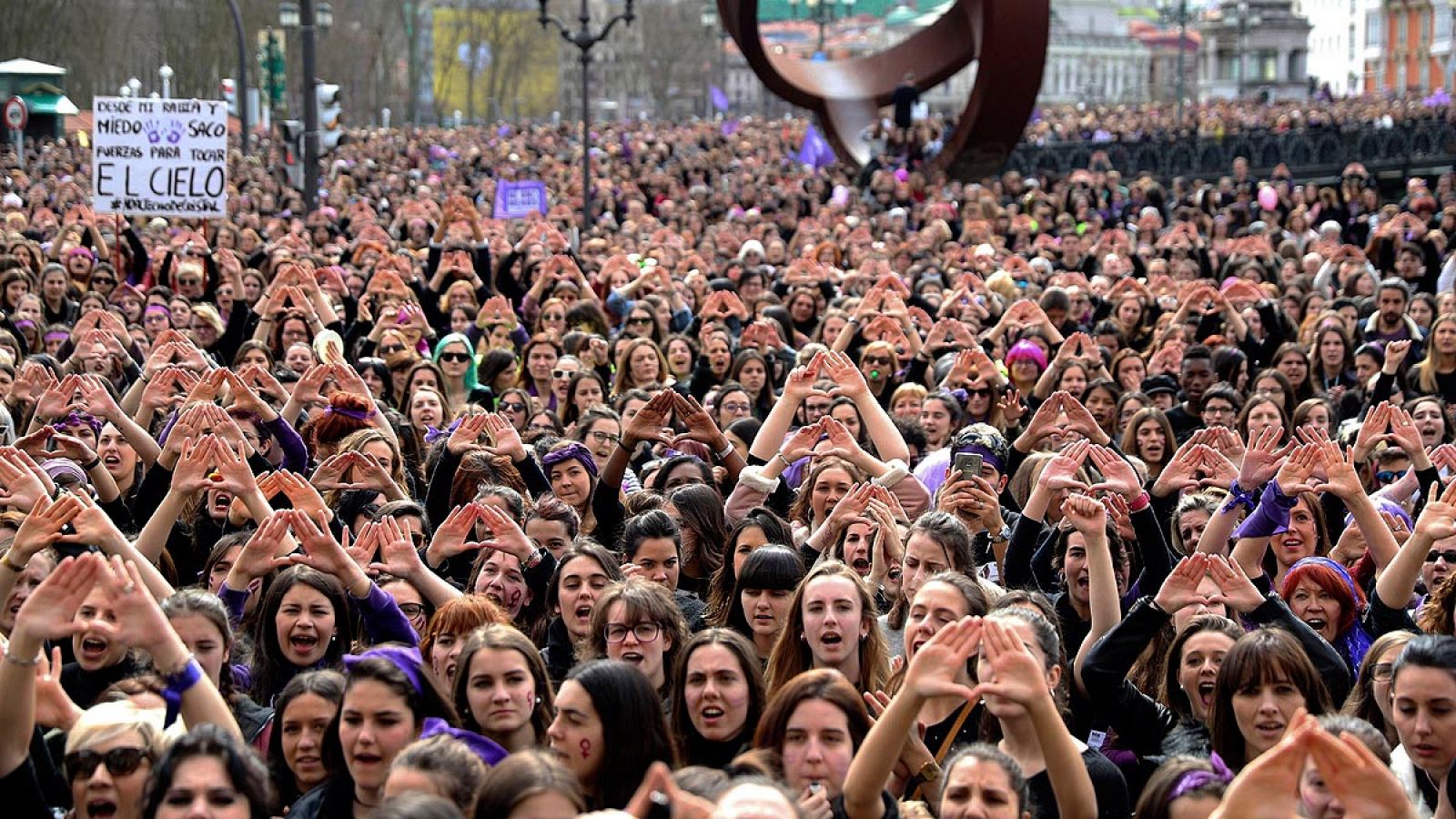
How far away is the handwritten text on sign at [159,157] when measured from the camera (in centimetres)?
1750

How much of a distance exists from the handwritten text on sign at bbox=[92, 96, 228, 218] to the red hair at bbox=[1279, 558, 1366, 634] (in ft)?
38.3

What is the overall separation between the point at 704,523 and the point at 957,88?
15789 centimetres

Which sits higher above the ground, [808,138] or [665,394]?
[808,138]

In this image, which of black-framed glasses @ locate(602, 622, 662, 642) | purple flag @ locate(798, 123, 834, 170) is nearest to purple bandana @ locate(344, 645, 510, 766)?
black-framed glasses @ locate(602, 622, 662, 642)

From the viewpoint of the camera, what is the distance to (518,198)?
2339 centimetres

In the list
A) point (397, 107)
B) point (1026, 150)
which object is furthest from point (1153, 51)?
point (1026, 150)

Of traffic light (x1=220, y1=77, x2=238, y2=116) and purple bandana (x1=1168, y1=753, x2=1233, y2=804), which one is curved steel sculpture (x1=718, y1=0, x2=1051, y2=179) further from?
purple bandana (x1=1168, y1=753, x2=1233, y2=804)

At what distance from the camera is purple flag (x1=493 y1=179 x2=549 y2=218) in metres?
23.2

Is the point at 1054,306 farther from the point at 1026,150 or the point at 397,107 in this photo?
the point at 397,107

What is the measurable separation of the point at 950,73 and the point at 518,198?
1199 cm

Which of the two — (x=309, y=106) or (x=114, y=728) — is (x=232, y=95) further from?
(x=114, y=728)

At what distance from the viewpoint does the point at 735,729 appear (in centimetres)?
632

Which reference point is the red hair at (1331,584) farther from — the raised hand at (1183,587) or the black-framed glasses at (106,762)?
the black-framed glasses at (106,762)

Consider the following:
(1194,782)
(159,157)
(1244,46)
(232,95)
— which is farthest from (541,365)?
(1244,46)
